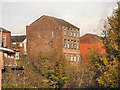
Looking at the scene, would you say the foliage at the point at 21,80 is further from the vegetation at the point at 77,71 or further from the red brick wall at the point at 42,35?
the red brick wall at the point at 42,35

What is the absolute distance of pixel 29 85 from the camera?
2189cm

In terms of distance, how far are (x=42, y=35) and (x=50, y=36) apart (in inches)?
69.5

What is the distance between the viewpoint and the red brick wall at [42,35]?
4788cm

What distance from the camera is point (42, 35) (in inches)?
1932

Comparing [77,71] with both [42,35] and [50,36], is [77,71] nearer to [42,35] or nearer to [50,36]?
[50,36]

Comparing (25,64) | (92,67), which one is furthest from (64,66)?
(92,67)

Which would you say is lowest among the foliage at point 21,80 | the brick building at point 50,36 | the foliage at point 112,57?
the foliage at point 21,80

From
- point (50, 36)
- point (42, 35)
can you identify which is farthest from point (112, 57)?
point (42, 35)

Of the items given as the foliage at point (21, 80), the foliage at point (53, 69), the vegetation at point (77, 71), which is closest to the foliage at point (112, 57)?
the vegetation at point (77, 71)

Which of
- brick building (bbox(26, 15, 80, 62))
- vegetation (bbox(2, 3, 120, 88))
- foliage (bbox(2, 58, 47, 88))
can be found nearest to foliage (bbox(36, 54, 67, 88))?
vegetation (bbox(2, 3, 120, 88))

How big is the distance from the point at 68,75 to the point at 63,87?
1.63 m

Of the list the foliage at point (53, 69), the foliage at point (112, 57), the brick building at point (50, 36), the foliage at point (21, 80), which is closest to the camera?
the foliage at point (112, 57)

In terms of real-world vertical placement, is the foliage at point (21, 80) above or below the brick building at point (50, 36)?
below

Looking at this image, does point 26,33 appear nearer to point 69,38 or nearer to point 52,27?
point 52,27
